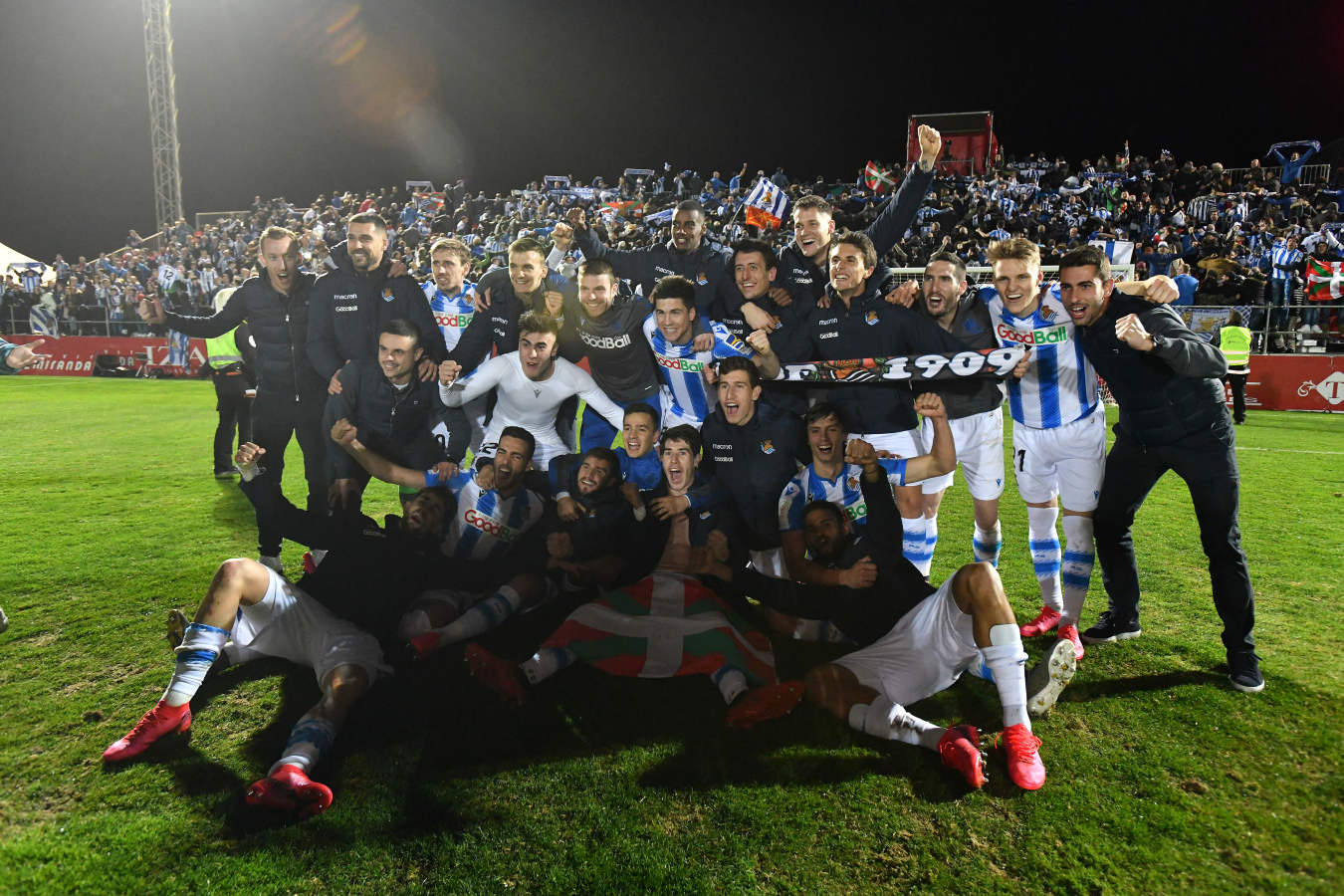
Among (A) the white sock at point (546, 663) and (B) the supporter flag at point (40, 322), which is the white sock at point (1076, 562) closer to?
(A) the white sock at point (546, 663)

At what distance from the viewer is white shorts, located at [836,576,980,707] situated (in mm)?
3256

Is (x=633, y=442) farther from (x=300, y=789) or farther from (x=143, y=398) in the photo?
(x=143, y=398)

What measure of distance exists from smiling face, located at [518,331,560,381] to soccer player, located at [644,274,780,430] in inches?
27.2

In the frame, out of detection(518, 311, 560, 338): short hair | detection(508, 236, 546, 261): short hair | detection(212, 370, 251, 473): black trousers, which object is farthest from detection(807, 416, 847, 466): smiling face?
detection(212, 370, 251, 473): black trousers

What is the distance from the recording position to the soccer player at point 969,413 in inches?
189

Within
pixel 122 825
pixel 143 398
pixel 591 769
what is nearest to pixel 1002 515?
pixel 591 769

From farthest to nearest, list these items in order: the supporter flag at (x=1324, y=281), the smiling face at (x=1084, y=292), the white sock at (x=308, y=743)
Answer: the supporter flag at (x=1324, y=281), the smiling face at (x=1084, y=292), the white sock at (x=308, y=743)

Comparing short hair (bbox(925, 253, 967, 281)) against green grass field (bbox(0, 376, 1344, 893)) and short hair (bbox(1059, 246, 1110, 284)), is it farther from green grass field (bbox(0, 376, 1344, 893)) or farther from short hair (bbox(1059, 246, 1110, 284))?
green grass field (bbox(0, 376, 1344, 893))

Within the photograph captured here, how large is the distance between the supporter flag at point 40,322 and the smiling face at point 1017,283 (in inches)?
1178

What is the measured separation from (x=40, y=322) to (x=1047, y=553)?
30.9 m

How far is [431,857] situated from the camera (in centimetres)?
251

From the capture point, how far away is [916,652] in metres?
3.38

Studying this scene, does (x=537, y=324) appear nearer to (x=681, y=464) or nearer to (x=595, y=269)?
(x=595, y=269)

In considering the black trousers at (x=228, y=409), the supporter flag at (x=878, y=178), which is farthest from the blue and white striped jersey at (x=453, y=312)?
the supporter flag at (x=878, y=178)
